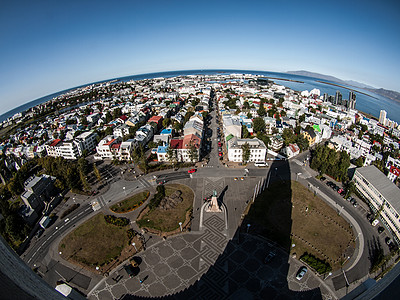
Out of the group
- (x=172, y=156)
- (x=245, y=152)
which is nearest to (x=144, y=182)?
(x=172, y=156)

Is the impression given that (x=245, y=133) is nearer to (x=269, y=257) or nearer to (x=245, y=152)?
(x=245, y=152)

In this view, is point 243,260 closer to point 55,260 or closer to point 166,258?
point 166,258

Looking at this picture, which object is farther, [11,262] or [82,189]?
[82,189]

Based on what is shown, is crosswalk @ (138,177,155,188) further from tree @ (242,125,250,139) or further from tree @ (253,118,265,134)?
tree @ (253,118,265,134)

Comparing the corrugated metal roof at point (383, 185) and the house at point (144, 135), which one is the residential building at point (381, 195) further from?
the house at point (144, 135)

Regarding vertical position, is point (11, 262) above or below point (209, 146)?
above

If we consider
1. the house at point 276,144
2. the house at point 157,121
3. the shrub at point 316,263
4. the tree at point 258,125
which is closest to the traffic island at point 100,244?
the shrub at point 316,263

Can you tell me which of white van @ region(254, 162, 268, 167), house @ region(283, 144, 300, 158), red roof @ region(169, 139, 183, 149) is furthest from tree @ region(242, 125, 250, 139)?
red roof @ region(169, 139, 183, 149)

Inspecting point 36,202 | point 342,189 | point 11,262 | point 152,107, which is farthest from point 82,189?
point 152,107
